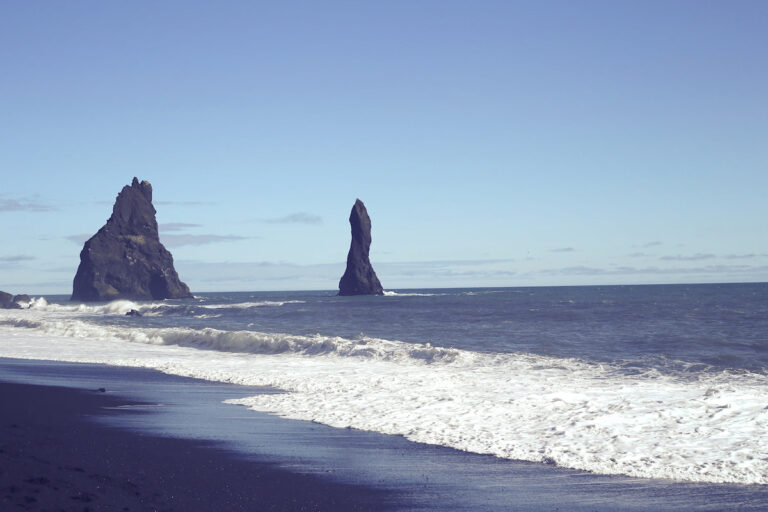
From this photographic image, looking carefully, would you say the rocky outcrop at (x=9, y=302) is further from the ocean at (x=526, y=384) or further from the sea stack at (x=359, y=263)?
the ocean at (x=526, y=384)

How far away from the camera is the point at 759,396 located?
1433 centimetres

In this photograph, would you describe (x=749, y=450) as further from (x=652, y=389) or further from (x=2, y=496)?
(x=2, y=496)

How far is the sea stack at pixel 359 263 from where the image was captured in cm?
14212

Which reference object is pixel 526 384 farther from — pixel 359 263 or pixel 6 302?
pixel 359 263

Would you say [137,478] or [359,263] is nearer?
[137,478]

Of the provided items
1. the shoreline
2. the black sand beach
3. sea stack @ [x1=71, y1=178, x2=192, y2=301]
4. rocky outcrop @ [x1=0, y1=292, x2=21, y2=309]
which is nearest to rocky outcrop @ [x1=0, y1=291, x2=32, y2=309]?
rocky outcrop @ [x1=0, y1=292, x2=21, y2=309]

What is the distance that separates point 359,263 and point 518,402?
129m

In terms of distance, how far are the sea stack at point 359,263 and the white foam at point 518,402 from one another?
114 meters

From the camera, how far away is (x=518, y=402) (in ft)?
46.6

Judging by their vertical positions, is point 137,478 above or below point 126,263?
below

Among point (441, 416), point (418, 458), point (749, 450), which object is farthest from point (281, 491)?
point (749, 450)

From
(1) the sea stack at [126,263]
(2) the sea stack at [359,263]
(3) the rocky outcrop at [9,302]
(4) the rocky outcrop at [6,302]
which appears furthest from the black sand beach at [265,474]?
(1) the sea stack at [126,263]

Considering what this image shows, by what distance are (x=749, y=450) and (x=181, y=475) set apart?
778 cm

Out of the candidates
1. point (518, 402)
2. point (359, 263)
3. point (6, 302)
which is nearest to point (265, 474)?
point (518, 402)
